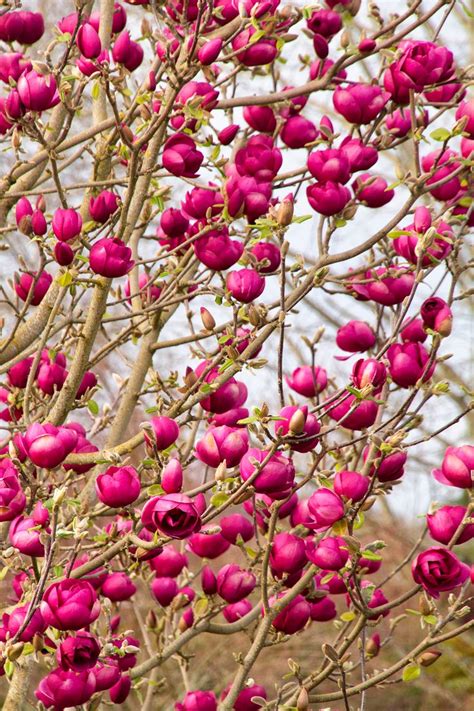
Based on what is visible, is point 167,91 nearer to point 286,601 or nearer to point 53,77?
point 53,77

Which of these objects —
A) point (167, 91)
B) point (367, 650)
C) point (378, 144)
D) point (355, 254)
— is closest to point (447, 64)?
point (378, 144)

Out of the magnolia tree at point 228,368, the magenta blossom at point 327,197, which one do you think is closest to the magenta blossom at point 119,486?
the magnolia tree at point 228,368

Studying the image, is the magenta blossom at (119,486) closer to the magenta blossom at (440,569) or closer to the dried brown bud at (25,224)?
the magenta blossom at (440,569)

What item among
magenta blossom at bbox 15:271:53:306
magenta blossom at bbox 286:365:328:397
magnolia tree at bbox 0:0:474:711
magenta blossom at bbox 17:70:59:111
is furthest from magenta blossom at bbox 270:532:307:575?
magenta blossom at bbox 17:70:59:111

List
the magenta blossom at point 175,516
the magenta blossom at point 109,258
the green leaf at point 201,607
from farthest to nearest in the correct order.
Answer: the green leaf at point 201,607 → the magenta blossom at point 109,258 → the magenta blossom at point 175,516

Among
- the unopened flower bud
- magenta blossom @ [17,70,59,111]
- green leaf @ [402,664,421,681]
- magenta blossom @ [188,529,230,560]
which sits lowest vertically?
green leaf @ [402,664,421,681]

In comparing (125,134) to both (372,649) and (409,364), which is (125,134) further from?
(372,649)

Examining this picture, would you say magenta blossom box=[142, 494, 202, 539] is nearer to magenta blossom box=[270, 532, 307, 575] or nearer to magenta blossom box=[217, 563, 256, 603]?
magenta blossom box=[270, 532, 307, 575]

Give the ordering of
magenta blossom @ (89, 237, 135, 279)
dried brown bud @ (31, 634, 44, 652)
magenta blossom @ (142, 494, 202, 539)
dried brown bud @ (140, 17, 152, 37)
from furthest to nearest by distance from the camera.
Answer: dried brown bud @ (140, 17, 152, 37) → magenta blossom @ (89, 237, 135, 279) → dried brown bud @ (31, 634, 44, 652) → magenta blossom @ (142, 494, 202, 539)

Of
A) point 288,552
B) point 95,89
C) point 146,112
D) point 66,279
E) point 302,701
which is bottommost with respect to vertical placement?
point 302,701

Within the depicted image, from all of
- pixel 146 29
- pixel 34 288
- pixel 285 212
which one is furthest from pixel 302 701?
pixel 146 29

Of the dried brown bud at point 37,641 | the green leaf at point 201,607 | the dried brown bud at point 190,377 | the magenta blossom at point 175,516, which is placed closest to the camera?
the magenta blossom at point 175,516

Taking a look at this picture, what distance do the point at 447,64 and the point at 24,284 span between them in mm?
1001

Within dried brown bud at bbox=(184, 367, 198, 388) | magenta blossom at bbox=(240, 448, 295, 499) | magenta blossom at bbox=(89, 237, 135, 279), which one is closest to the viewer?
magenta blossom at bbox=(240, 448, 295, 499)
